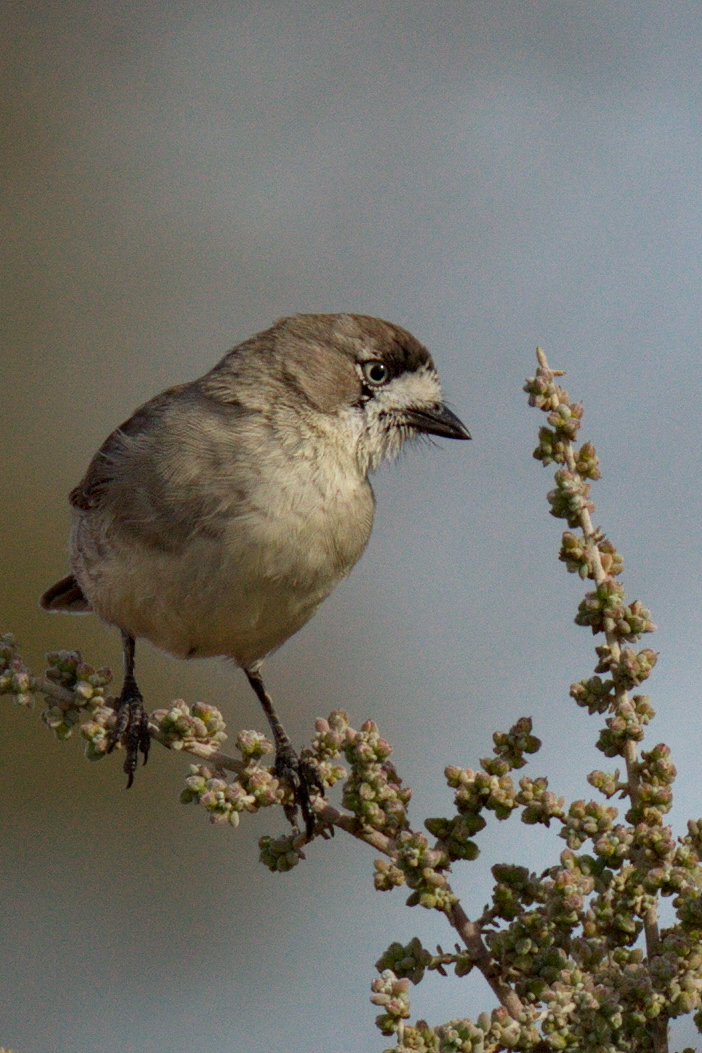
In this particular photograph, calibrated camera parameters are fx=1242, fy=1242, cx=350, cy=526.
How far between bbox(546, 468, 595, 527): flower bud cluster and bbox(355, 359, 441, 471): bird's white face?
4.48 feet

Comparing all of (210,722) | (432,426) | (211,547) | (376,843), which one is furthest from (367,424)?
(376,843)

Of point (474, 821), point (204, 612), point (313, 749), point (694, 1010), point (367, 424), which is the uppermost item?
point (367, 424)

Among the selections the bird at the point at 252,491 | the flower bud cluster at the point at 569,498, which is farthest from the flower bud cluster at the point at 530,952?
the bird at the point at 252,491

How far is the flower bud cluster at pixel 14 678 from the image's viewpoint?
185 centimetres

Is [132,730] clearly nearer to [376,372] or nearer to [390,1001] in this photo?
[376,372]

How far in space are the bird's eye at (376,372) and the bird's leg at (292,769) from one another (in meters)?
0.89

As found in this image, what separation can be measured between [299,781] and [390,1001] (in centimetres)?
119

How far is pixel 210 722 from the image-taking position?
1.92m

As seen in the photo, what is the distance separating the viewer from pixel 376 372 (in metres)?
3.17

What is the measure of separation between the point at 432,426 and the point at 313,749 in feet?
4.62

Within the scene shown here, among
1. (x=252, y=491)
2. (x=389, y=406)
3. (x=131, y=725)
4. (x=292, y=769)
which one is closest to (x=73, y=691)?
(x=252, y=491)

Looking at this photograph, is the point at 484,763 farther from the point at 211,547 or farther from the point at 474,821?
the point at 211,547

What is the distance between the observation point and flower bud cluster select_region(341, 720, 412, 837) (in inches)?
67.2

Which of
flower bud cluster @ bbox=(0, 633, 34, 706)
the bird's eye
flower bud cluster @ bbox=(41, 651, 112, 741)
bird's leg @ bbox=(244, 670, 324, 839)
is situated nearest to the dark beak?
the bird's eye
